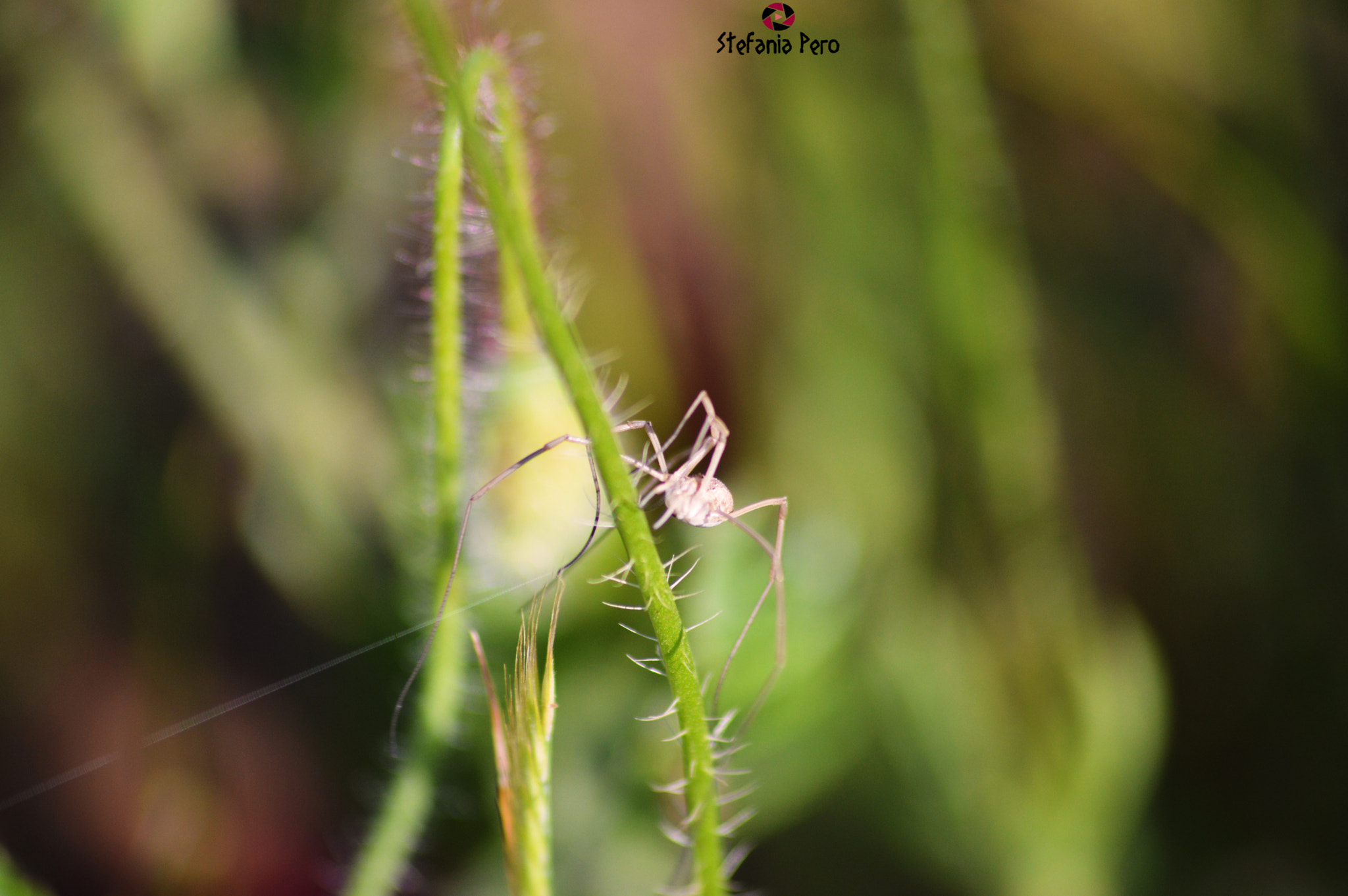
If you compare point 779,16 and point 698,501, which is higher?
point 779,16

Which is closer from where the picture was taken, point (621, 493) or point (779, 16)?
point (621, 493)

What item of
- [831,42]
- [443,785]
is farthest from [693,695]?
[831,42]

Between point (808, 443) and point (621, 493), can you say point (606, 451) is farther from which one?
point (808, 443)

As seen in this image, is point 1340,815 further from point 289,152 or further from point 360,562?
point 289,152

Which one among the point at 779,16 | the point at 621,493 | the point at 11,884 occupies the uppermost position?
the point at 779,16

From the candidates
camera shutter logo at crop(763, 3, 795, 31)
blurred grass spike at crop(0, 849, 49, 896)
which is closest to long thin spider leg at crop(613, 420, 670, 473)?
blurred grass spike at crop(0, 849, 49, 896)

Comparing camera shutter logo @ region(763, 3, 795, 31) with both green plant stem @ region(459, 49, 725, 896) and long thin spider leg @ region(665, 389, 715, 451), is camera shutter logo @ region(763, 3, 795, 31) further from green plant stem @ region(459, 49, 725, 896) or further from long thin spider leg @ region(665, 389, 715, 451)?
green plant stem @ region(459, 49, 725, 896)

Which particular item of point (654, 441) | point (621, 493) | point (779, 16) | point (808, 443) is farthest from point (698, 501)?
point (779, 16)
